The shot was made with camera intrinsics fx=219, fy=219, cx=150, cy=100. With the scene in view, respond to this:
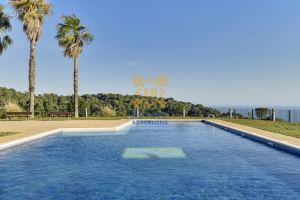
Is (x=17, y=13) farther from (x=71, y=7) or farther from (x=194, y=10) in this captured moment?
(x=194, y=10)

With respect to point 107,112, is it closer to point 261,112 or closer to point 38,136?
point 38,136

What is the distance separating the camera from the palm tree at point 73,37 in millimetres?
21156

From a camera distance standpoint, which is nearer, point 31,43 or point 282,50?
point 31,43

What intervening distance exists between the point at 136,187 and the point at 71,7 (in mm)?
22401

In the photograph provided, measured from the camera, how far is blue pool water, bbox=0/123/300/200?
3.94 meters

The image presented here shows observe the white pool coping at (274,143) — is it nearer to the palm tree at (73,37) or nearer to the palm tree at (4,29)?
the palm tree at (73,37)

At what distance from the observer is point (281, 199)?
369 cm

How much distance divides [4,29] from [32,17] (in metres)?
3.20

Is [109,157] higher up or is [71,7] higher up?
[71,7]

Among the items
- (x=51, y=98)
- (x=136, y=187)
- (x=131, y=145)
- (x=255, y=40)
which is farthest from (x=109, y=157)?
(x=51, y=98)

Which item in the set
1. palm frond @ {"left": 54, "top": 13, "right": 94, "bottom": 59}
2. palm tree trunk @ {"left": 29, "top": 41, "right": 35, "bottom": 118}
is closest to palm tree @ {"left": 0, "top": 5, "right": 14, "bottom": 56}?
palm tree trunk @ {"left": 29, "top": 41, "right": 35, "bottom": 118}

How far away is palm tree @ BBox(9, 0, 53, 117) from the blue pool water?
1438cm

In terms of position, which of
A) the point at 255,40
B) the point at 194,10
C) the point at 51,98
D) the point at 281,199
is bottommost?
the point at 281,199

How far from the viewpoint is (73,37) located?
2164 cm
